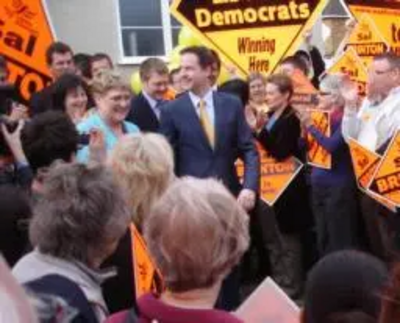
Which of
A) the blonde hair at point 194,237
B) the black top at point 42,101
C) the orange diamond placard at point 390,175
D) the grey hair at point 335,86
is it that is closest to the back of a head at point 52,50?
the black top at point 42,101

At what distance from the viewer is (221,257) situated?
2486 millimetres

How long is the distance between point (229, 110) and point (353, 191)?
158 centimetres

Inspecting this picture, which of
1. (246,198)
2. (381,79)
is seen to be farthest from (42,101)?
(381,79)

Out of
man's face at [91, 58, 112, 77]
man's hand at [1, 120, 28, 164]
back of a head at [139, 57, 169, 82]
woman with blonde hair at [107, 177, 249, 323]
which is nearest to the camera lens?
woman with blonde hair at [107, 177, 249, 323]

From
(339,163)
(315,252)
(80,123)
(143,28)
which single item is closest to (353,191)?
(339,163)

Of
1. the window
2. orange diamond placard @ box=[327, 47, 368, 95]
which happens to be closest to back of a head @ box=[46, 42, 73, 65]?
orange diamond placard @ box=[327, 47, 368, 95]

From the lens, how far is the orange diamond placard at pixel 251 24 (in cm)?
809

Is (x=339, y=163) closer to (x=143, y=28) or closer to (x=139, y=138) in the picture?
(x=139, y=138)

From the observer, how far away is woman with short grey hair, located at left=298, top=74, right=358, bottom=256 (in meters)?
7.13

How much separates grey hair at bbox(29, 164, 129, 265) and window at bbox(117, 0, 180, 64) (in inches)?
539

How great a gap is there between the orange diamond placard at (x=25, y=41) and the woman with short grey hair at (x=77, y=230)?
4213mm

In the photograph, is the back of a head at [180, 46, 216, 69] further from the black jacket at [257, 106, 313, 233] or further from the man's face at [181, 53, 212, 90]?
the black jacket at [257, 106, 313, 233]

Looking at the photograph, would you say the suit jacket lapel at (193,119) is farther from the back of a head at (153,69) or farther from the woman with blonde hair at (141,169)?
the woman with blonde hair at (141,169)

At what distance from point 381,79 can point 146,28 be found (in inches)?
412
